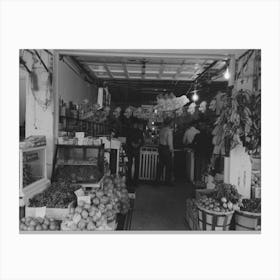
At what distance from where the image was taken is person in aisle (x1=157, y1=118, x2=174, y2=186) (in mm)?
6535

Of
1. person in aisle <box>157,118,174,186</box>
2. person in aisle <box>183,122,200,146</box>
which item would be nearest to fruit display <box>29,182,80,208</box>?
person in aisle <box>157,118,174,186</box>

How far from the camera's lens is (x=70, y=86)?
15.5 ft

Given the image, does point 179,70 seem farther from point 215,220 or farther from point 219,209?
point 215,220

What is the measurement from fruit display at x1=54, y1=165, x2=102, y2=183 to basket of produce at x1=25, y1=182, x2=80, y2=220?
331 millimetres

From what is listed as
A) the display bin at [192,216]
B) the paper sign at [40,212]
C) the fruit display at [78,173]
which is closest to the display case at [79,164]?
the fruit display at [78,173]

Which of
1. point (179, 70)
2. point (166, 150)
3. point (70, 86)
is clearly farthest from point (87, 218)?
point (166, 150)

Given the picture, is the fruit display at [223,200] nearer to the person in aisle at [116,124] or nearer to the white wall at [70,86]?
the white wall at [70,86]

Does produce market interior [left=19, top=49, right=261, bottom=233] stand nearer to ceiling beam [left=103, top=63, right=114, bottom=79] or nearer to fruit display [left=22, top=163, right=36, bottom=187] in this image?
fruit display [left=22, top=163, right=36, bottom=187]

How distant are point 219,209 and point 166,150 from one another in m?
3.44

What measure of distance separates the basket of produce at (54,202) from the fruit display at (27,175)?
207 millimetres
